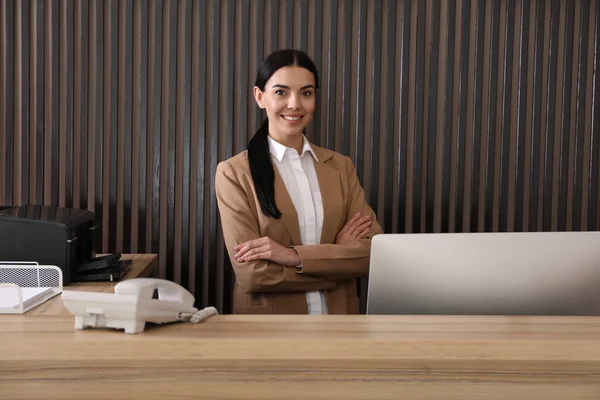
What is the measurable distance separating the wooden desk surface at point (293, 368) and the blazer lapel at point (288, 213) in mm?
1550

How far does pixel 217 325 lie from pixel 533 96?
9.26 ft

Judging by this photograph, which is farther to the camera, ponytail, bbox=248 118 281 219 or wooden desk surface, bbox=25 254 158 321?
ponytail, bbox=248 118 281 219

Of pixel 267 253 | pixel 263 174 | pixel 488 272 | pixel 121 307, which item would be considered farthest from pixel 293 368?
pixel 263 174

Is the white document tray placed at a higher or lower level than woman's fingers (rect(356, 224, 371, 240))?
lower

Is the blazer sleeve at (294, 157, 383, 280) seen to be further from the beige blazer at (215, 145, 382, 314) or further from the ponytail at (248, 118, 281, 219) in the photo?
the ponytail at (248, 118, 281, 219)

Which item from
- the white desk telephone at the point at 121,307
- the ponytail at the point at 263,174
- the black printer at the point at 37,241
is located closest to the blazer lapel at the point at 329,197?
the ponytail at the point at 263,174

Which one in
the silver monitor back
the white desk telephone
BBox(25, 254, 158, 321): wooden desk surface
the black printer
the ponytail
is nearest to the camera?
the white desk telephone

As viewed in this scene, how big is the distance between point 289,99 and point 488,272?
61.4 inches

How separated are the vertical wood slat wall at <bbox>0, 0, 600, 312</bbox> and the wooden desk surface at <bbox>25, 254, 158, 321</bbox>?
0.25 meters

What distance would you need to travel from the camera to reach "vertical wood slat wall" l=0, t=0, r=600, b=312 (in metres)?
3.59

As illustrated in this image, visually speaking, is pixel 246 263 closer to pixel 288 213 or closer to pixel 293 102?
pixel 288 213

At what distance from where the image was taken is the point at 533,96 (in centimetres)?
373

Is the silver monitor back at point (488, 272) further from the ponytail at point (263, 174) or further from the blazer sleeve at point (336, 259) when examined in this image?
the ponytail at point (263, 174)

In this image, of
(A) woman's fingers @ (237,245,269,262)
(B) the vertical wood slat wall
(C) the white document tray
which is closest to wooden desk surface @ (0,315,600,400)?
→ (C) the white document tray
